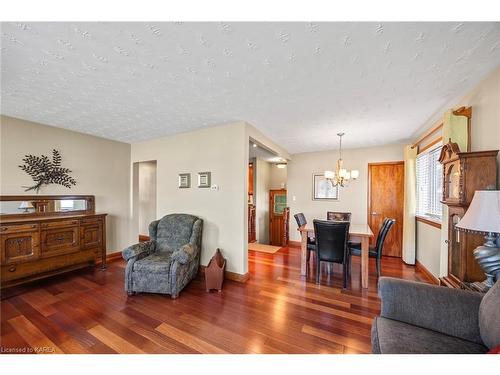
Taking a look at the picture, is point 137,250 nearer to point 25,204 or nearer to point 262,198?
point 25,204

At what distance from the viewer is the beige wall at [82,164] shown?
8.93ft

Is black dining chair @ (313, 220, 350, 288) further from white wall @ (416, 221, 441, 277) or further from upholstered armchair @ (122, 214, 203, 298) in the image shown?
upholstered armchair @ (122, 214, 203, 298)

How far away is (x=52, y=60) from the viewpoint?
5.06ft

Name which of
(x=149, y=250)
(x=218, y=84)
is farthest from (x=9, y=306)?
(x=218, y=84)

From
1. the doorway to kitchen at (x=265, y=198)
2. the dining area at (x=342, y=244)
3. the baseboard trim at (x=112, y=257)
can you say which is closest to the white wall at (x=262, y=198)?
the doorway to kitchen at (x=265, y=198)

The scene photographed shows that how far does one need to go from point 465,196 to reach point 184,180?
3.39 m

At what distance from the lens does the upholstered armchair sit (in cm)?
244

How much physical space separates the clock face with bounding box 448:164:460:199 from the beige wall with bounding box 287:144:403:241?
2460 millimetres

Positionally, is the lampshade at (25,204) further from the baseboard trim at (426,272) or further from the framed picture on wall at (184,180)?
the baseboard trim at (426,272)

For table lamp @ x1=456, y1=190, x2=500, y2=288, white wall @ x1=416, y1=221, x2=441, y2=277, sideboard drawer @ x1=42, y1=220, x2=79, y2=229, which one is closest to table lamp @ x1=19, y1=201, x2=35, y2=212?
sideboard drawer @ x1=42, y1=220, x2=79, y2=229

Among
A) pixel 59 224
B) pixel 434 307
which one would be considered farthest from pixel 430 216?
pixel 59 224

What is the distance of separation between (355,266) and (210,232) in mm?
2593

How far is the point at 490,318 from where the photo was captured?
3.34ft

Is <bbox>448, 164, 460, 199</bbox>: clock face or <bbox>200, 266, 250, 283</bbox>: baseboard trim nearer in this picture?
<bbox>448, 164, 460, 199</bbox>: clock face
